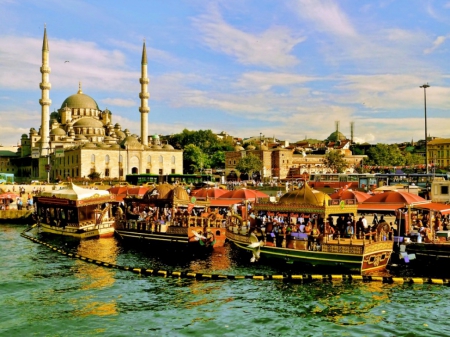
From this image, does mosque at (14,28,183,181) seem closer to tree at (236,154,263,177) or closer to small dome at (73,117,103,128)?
small dome at (73,117,103,128)

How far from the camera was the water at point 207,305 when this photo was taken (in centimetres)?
1125

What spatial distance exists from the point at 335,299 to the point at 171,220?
34.1ft

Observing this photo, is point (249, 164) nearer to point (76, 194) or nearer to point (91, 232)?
point (76, 194)

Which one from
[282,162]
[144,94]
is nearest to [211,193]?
[144,94]

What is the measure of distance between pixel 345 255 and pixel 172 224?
27.6ft

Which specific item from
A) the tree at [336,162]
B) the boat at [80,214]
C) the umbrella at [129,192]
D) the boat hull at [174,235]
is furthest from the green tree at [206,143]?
the boat hull at [174,235]

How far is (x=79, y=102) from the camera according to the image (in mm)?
93062

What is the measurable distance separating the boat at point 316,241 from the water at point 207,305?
0.88 metres

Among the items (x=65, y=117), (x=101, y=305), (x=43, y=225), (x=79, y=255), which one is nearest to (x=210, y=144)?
(x=65, y=117)

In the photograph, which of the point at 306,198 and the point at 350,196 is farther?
the point at 350,196

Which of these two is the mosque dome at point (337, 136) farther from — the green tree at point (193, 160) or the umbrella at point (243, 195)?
the umbrella at point (243, 195)

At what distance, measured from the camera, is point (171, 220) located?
22.1 m

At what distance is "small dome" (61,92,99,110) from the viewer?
92669 millimetres

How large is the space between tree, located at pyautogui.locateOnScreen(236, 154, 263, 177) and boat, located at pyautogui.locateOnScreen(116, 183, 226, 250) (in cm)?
5868
